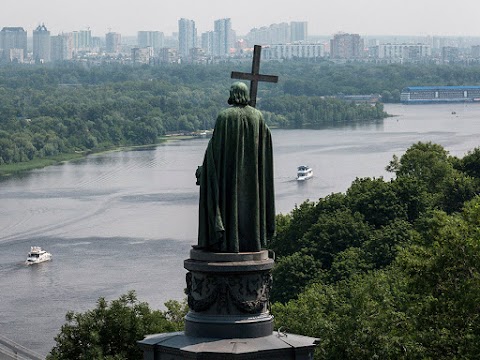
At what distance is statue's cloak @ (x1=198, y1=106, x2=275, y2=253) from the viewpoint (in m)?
14.3

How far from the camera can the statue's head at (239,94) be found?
1455 centimetres

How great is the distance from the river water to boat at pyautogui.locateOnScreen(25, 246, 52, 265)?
46 cm

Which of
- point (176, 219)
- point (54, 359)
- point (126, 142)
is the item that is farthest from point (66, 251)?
point (126, 142)

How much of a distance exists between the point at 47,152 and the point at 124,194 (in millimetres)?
34083

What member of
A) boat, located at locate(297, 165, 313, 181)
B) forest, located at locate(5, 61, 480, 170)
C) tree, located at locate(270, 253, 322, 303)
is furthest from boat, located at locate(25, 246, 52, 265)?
forest, located at locate(5, 61, 480, 170)

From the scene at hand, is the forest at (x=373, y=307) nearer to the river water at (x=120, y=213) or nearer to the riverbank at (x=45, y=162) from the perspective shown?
the river water at (x=120, y=213)

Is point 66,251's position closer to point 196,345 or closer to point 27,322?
point 27,322

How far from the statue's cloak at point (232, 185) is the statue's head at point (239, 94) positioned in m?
0.17

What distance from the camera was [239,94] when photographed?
47.8 ft

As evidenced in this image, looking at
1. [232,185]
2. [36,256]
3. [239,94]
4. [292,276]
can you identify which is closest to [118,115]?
[36,256]

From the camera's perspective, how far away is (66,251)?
67438 millimetres

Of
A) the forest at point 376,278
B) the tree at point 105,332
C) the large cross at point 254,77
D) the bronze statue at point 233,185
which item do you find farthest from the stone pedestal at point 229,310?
the tree at point 105,332

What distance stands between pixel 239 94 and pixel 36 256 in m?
49.4

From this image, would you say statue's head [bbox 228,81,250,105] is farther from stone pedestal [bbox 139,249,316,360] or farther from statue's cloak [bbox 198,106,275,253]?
stone pedestal [bbox 139,249,316,360]
